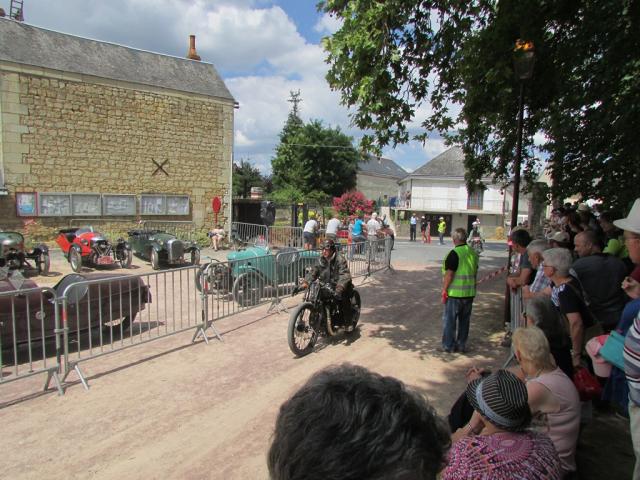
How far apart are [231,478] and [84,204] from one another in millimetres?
15820

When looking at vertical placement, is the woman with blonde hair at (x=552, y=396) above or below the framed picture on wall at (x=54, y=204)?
below

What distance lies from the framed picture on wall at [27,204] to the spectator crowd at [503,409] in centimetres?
1627

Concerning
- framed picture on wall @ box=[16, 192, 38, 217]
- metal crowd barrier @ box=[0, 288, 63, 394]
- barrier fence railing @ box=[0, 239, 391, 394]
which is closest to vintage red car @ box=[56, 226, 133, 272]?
barrier fence railing @ box=[0, 239, 391, 394]

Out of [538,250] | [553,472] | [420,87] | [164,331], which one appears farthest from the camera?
[420,87]

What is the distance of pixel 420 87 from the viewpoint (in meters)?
7.12

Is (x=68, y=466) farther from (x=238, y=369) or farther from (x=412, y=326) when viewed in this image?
(x=412, y=326)

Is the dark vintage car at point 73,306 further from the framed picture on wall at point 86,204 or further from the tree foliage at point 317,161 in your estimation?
the tree foliage at point 317,161

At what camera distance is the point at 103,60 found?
1767cm

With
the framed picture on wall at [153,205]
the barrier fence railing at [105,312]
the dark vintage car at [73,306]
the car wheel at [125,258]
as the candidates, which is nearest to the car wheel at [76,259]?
the car wheel at [125,258]

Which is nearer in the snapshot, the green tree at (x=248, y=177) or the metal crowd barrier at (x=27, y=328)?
the metal crowd barrier at (x=27, y=328)

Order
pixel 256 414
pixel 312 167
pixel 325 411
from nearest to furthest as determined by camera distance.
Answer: pixel 325 411, pixel 256 414, pixel 312 167

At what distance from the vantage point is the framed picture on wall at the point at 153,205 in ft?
58.1

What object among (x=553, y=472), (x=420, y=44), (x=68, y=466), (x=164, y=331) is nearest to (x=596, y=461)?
(x=553, y=472)

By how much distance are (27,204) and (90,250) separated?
5.47 meters
